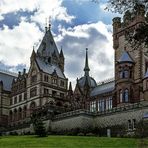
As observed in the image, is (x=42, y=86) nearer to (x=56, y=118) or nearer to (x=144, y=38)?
(x=56, y=118)

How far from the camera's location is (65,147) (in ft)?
197

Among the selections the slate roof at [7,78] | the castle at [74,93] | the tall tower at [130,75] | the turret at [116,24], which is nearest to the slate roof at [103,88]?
the castle at [74,93]

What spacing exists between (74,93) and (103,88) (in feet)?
25.1

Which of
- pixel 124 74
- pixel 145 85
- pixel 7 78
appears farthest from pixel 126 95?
pixel 7 78

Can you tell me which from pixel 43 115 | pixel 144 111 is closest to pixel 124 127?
pixel 144 111

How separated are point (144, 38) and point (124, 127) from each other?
44.2m

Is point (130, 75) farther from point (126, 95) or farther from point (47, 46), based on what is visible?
point (47, 46)

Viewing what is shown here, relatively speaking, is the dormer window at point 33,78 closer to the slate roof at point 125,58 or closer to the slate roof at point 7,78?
the slate roof at point 7,78

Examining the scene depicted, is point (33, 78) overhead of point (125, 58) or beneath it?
beneath

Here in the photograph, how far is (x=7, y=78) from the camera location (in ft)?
453

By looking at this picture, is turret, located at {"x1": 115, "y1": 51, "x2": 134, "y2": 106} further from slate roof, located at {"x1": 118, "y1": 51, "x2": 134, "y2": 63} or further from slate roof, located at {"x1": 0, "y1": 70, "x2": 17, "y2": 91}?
slate roof, located at {"x1": 0, "y1": 70, "x2": 17, "y2": 91}

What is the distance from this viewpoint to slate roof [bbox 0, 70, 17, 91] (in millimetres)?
134750

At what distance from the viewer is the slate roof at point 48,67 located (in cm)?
11894

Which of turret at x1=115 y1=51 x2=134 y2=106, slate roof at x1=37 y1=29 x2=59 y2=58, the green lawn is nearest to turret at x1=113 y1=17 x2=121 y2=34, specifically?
turret at x1=115 y1=51 x2=134 y2=106
